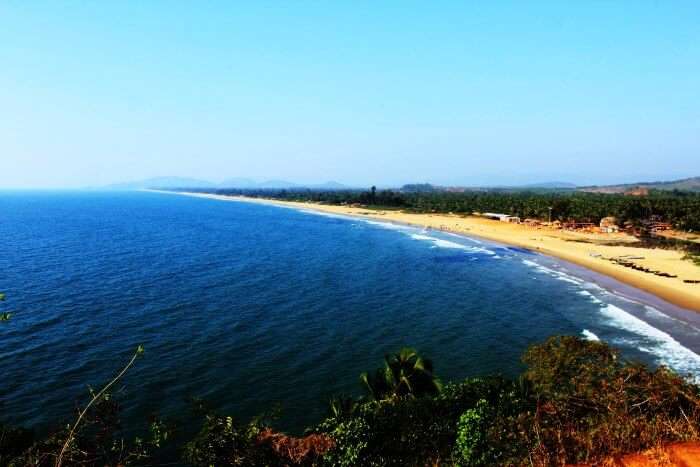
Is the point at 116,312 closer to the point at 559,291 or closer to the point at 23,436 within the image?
the point at 23,436

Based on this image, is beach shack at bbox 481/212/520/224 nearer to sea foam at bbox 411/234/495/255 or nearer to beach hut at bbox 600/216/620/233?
beach hut at bbox 600/216/620/233

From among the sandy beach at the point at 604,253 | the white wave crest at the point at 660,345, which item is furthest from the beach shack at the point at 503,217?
the white wave crest at the point at 660,345

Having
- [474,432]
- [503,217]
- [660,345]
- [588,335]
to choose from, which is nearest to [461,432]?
[474,432]

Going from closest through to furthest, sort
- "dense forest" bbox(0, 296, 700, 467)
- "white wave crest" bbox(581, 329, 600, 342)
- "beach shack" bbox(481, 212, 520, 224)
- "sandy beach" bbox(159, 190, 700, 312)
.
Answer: "dense forest" bbox(0, 296, 700, 467)
"white wave crest" bbox(581, 329, 600, 342)
"sandy beach" bbox(159, 190, 700, 312)
"beach shack" bbox(481, 212, 520, 224)

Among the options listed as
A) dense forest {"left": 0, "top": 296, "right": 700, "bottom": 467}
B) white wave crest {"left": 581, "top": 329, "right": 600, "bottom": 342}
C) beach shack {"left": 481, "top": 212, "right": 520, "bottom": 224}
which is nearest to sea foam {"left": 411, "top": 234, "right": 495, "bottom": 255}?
beach shack {"left": 481, "top": 212, "right": 520, "bottom": 224}

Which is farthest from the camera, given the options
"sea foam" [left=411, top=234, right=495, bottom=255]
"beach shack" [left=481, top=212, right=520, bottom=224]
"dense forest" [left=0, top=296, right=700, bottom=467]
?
"beach shack" [left=481, top=212, right=520, bottom=224]

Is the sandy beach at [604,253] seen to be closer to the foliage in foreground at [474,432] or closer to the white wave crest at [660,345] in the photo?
the white wave crest at [660,345]
